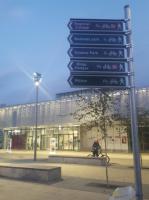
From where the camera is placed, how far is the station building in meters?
39.2

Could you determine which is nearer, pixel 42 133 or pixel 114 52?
pixel 114 52

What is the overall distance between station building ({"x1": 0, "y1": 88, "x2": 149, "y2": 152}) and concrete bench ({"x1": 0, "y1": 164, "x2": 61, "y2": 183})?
23.5 metres

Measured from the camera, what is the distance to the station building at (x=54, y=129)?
39250 millimetres

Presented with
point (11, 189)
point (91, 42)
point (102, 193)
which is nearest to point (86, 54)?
point (91, 42)

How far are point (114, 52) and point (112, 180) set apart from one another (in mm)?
8758

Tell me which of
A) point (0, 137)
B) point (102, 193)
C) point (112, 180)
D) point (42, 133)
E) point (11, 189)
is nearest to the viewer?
point (102, 193)

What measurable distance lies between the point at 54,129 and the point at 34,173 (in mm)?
31443

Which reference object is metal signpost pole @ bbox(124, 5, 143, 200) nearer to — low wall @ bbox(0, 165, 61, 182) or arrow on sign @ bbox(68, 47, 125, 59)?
arrow on sign @ bbox(68, 47, 125, 59)

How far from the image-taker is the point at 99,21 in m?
6.85

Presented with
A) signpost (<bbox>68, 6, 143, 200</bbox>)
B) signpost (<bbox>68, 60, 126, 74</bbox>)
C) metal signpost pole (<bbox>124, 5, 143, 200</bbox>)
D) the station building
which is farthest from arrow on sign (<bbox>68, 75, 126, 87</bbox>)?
the station building

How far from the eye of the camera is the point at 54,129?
45312 millimetres

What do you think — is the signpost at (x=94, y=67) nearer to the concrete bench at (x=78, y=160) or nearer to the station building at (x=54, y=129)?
the concrete bench at (x=78, y=160)

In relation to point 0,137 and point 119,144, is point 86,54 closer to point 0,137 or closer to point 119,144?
point 119,144

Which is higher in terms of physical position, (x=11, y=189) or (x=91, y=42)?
(x=91, y=42)
